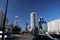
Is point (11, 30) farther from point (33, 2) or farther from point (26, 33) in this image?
point (33, 2)

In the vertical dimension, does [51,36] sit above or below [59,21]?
below

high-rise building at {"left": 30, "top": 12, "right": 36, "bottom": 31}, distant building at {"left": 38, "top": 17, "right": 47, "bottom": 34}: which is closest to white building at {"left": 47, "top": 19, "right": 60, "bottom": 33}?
distant building at {"left": 38, "top": 17, "right": 47, "bottom": 34}

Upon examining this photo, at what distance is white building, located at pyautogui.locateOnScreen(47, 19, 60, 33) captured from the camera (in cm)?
148

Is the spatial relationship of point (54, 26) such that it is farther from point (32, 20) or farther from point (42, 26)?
point (32, 20)

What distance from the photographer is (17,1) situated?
158cm

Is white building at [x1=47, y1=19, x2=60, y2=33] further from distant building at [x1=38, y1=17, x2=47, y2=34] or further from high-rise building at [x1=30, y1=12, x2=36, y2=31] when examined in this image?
high-rise building at [x1=30, y1=12, x2=36, y2=31]

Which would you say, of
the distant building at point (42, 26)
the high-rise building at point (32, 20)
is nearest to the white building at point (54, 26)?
the distant building at point (42, 26)

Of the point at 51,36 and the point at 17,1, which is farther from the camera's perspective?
the point at 17,1

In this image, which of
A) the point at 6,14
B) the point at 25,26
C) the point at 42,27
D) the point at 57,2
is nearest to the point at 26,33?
the point at 25,26

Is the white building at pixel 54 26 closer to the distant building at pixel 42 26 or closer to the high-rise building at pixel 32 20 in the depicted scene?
the distant building at pixel 42 26

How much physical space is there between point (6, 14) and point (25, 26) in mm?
253

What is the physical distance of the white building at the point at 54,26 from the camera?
148cm

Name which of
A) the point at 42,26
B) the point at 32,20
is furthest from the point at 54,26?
the point at 32,20

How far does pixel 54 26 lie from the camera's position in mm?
1552
